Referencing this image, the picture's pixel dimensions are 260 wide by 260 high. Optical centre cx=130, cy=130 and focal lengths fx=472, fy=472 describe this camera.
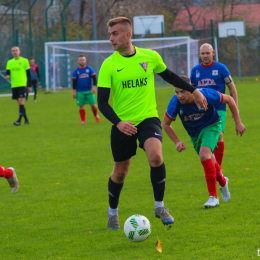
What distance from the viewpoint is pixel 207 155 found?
5.33m

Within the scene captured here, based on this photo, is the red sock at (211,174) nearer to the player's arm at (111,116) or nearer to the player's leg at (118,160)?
the player's leg at (118,160)

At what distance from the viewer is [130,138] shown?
4512 millimetres

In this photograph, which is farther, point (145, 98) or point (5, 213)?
point (5, 213)

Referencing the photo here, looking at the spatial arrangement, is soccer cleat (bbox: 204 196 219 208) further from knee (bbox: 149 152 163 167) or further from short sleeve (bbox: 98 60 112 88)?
short sleeve (bbox: 98 60 112 88)

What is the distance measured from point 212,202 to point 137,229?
1.38 m

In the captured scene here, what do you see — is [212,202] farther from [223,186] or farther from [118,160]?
[118,160]

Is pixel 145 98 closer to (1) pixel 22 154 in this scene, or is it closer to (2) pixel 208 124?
(2) pixel 208 124

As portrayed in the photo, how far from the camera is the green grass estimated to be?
164 inches

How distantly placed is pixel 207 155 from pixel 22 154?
5218 mm

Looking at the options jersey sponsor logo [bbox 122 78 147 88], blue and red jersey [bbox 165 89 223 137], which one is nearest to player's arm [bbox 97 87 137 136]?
jersey sponsor logo [bbox 122 78 147 88]

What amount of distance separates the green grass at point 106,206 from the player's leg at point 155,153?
0.75 feet

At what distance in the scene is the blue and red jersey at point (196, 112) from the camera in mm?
5227

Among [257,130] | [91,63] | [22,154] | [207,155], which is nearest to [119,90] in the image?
[207,155]

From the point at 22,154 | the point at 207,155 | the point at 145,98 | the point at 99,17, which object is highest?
the point at 99,17
